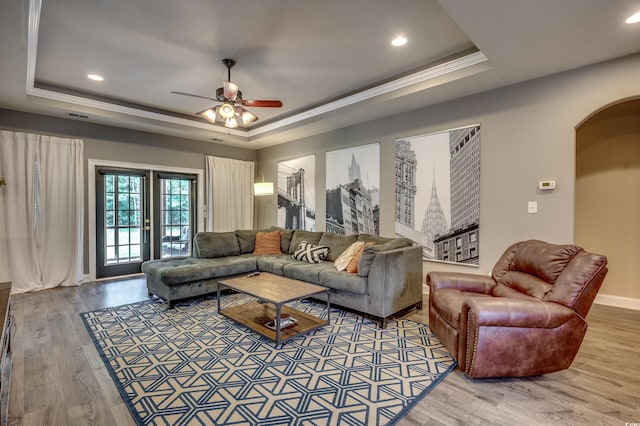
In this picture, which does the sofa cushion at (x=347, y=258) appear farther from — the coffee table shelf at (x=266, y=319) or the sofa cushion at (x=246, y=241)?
the sofa cushion at (x=246, y=241)

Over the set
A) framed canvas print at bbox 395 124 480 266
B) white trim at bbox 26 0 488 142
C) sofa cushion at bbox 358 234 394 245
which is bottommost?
sofa cushion at bbox 358 234 394 245

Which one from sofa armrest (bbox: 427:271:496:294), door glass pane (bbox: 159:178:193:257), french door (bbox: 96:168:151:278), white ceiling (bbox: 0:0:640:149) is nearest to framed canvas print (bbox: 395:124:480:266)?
white ceiling (bbox: 0:0:640:149)

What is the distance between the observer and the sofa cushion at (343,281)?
3398 millimetres

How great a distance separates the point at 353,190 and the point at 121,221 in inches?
168

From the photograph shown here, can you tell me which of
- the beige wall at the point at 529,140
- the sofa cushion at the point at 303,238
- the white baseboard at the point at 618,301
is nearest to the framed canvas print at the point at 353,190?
the sofa cushion at the point at 303,238

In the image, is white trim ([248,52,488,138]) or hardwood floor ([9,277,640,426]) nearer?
hardwood floor ([9,277,640,426])

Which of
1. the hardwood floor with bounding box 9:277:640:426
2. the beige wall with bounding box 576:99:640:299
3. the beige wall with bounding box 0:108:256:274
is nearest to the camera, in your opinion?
the hardwood floor with bounding box 9:277:640:426

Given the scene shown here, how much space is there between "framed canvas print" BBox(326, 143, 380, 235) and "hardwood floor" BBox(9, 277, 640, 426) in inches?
119

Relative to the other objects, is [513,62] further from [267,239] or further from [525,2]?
[267,239]

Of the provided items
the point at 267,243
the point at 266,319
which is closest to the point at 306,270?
the point at 266,319

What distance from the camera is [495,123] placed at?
3.88 meters

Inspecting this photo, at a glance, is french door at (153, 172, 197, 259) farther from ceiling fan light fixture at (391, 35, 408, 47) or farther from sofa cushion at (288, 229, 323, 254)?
ceiling fan light fixture at (391, 35, 408, 47)

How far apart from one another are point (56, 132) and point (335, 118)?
4.51m

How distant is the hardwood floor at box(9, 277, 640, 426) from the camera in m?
1.86
